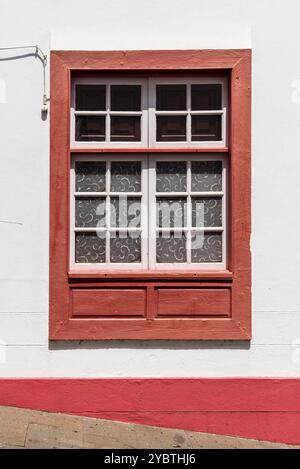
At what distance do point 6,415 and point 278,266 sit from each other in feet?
9.87

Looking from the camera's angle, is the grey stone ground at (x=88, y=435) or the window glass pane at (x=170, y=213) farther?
the window glass pane at (x=170, y=213)

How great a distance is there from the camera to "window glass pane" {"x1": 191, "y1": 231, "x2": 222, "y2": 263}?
583 cm

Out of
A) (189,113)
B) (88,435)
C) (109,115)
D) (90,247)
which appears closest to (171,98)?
(189,113)

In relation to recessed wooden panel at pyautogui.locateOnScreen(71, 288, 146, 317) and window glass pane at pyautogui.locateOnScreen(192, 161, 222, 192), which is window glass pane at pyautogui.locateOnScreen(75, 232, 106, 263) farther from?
window glass pane at pyautogui.locateOnScreen(192, 161, 222, 192)

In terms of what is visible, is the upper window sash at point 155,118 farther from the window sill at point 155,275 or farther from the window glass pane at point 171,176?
the window sill at point 155,275

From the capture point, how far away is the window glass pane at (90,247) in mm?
5840

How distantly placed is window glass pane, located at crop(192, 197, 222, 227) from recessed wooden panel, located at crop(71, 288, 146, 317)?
95 cm

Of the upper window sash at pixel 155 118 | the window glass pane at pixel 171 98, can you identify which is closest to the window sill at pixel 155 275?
the upper window sash at pixel 155 118

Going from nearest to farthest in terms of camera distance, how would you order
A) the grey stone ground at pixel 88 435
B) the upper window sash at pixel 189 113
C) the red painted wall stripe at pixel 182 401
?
the grey stone ground at pixel 88 435
the red painted wall stripe at pixel 182 401
the upper window sash at pixel 189 113

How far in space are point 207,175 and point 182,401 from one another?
88.7 inches

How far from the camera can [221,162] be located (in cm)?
582

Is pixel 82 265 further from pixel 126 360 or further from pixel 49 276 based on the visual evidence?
pixel 126 360

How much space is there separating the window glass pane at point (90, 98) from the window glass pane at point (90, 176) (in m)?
0.56

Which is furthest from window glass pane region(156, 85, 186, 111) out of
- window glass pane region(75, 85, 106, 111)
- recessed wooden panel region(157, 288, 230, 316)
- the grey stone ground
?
the grey stone ground
